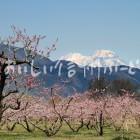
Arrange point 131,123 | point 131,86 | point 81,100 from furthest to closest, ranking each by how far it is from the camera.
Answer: point 131,86 < point 131,123 < point 81,100

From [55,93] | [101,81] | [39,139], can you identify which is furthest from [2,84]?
[101,81]

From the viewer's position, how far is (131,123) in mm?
74500

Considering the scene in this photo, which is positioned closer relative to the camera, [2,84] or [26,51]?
[2,84]

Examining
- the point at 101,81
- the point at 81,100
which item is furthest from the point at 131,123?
the point at 101,81

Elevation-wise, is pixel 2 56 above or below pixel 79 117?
above

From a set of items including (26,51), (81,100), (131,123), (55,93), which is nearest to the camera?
(26,51)

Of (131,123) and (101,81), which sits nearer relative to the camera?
(131,123)

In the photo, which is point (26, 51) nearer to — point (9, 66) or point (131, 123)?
point (9, 66)

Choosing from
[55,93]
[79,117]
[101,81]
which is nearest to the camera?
[55,93]

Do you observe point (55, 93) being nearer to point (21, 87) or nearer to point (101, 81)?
point (21, 87)

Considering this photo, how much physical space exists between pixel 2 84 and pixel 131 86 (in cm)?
18041

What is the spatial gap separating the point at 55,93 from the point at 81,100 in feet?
59.5

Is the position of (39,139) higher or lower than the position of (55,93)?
lower

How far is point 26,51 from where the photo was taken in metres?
19.8
